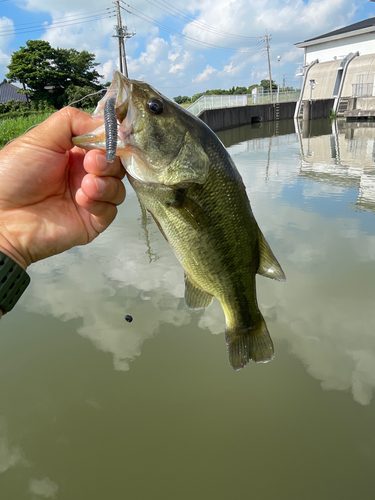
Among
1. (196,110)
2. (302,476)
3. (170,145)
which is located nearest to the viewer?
(170,145)

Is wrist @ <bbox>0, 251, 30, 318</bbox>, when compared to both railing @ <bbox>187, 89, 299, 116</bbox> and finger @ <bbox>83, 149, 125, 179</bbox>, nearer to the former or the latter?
finger @ <bbox>83, 149, 125, 179</bbox>

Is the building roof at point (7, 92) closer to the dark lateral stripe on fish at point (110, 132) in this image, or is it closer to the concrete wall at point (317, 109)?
the concrete wall at point (317, 109)

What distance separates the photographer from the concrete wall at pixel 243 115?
99.5 ft

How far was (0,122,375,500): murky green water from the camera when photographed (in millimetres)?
2779

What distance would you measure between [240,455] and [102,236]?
206 inches

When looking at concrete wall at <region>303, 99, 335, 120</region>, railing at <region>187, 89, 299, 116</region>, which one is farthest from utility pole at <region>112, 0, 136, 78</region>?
concrete wall at <region>303, 99, 335, 120</region>

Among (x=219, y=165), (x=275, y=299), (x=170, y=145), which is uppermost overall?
(x=170, y=145)

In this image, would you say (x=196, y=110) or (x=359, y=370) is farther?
(x=196, y=110)

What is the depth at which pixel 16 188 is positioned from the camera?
2246mm

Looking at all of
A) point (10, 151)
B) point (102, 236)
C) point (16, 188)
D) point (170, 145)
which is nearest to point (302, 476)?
point (170, 145)

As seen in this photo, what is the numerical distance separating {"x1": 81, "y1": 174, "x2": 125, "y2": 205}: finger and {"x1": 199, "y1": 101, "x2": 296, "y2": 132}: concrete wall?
87.6 ft

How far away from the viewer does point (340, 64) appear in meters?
41.7

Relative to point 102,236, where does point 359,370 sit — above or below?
below

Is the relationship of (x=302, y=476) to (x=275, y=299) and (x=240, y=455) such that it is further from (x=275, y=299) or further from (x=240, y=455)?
(x=275, y=299)
